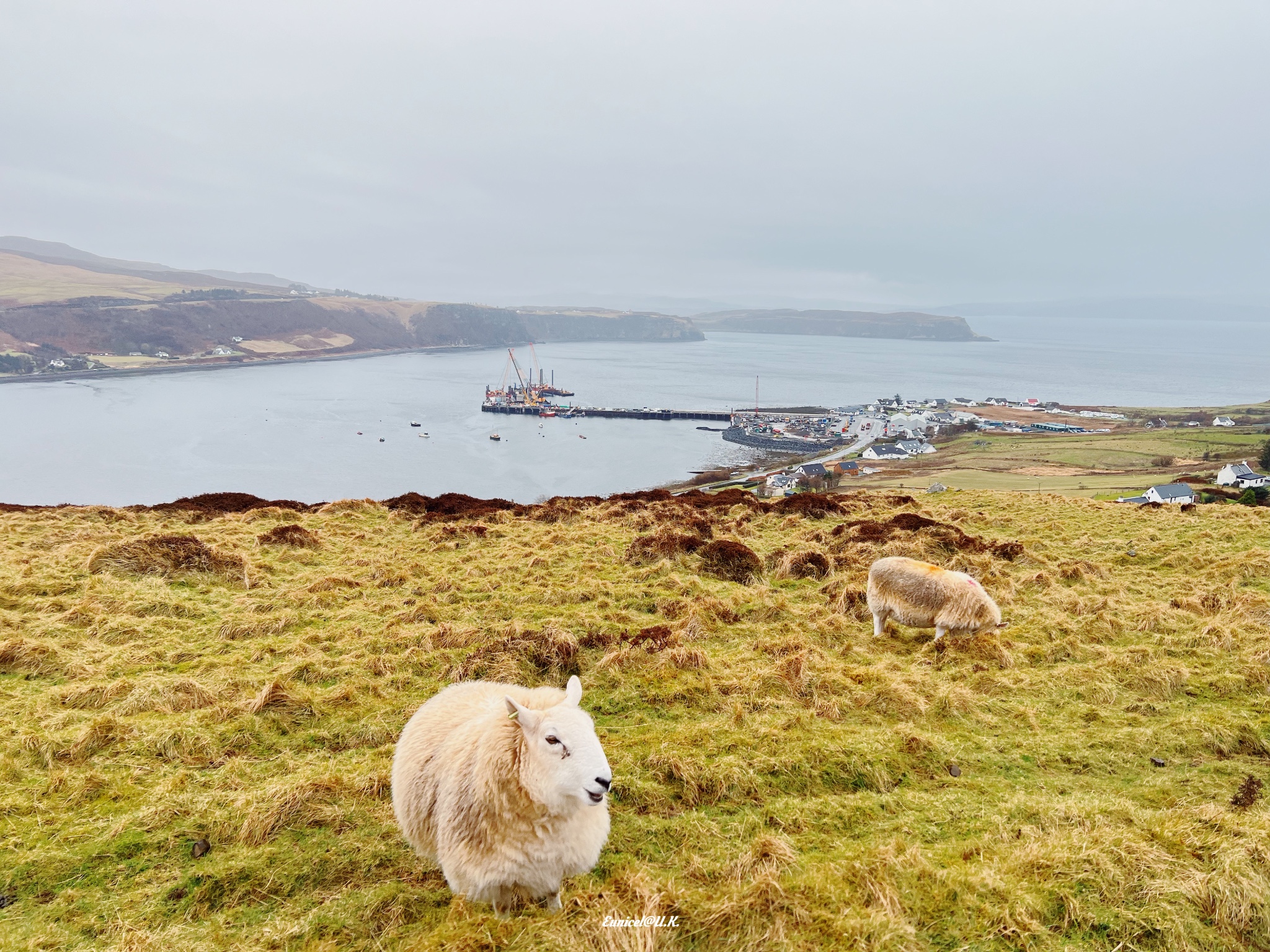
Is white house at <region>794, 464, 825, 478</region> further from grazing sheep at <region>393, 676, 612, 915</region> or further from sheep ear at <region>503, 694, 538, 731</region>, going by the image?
sheep ear at <region>503, 694, 538, 731</region>

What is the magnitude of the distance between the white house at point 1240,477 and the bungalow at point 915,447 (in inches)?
1550

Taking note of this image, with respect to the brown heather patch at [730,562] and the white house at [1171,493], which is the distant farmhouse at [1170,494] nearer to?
the white house at [1171,493]

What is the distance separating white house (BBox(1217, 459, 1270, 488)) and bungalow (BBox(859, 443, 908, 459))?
37.7 m


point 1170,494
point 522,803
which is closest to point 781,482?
point 1170,494

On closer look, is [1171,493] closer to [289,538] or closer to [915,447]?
[289,538]

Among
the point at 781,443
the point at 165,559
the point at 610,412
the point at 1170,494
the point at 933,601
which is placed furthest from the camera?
the point at 610,412

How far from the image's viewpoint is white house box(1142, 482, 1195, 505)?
105 feet

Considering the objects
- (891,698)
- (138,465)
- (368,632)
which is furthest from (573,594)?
(138,465)

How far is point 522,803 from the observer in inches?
168

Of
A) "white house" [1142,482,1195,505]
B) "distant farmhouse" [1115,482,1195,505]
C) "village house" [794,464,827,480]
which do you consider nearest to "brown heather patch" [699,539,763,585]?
"distant farmhouse" [1115,482,1195,505]

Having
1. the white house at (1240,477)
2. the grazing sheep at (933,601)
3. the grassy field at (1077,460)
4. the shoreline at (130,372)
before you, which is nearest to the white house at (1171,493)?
the grassy field at (1077,460)

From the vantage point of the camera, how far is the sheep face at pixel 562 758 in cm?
397

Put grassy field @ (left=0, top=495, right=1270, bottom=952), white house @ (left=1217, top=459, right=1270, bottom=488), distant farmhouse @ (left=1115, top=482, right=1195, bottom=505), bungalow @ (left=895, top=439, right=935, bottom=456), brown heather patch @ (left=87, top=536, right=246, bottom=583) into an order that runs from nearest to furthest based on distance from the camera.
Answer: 1. grassy field @ (left=0, top=495, right=1270, bottom=952)
2. brown heather patch @ (left=87, top=536, right=246, bottom=583)
3. distant farmhouse @ (left=1115, top=482, right=1195, bottom=505)
4. white house @ (left=1217, top=459, right=1270, bottom=488)
5. bungalow @ (left=895, top=439, right=935, bottom=456)

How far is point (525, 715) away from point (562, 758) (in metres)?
0.38
